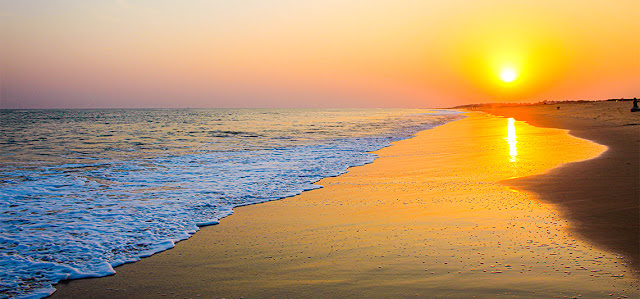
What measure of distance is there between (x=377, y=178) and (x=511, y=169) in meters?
3.29

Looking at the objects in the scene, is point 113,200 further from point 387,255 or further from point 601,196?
point 601,196

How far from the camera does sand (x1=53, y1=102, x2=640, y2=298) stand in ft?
11.2

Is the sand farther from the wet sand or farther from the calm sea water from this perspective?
the calm sea water

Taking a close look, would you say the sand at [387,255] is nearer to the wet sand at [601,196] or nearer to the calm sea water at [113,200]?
the wet sand at [601,196]

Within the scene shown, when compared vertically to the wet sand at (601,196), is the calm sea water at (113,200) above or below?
below

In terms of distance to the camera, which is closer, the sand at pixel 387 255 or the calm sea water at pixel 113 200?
the sand at pixel 387 255

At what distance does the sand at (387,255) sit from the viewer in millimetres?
3416

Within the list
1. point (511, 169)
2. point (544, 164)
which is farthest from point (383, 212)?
point (544, 164)

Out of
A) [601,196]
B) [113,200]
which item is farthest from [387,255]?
[113,200]

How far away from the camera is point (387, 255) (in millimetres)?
4172

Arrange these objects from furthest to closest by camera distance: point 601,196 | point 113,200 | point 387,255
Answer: point 113,200 < point 601,196 < point 387,255

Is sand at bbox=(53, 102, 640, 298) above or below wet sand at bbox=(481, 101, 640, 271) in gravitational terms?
below

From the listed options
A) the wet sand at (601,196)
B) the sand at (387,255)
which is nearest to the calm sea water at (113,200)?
the sand at (387,255)

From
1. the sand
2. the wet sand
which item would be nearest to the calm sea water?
the sand
